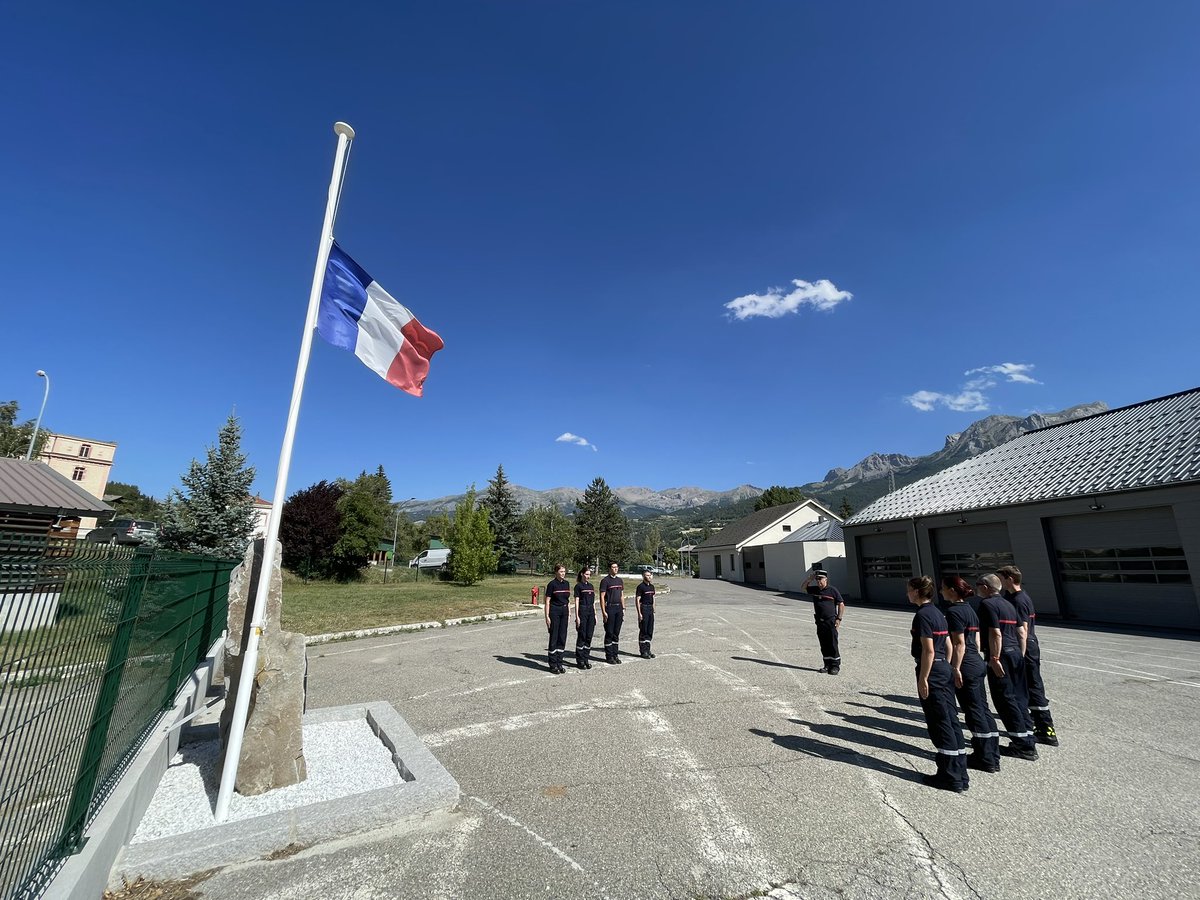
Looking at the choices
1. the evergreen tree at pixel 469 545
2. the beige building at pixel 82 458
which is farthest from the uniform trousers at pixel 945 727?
the beige building at pixel 82 458

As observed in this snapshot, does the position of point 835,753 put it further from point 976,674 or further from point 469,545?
point 469,545

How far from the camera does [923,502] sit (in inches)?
955

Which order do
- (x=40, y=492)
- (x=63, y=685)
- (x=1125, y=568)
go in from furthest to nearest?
(x=1125, y=568)
(x=40, y=492)
(x=63, y=685)

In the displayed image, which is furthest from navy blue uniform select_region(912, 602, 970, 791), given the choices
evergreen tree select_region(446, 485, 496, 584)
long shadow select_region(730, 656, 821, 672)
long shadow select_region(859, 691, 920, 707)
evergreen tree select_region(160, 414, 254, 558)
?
evergreen tree select_region(446, 485, 496, 584)

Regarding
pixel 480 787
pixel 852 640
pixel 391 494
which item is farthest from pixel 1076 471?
pixel 391 494

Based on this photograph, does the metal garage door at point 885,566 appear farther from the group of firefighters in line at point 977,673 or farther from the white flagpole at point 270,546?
the white flagpole at point 270,546

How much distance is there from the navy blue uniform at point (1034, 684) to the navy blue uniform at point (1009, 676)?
0.39 feet

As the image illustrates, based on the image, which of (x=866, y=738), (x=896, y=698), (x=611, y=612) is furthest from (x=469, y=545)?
(x=866, y=738)

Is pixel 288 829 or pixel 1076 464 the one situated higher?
pixel 1076 464

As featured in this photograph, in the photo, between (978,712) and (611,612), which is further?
(611,612)

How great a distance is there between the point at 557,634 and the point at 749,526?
144 feet

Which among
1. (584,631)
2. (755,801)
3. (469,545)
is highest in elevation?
(469,545)

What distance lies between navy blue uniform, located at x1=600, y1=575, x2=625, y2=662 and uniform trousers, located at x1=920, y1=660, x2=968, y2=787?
19.6 ft

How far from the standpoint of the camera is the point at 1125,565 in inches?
645
